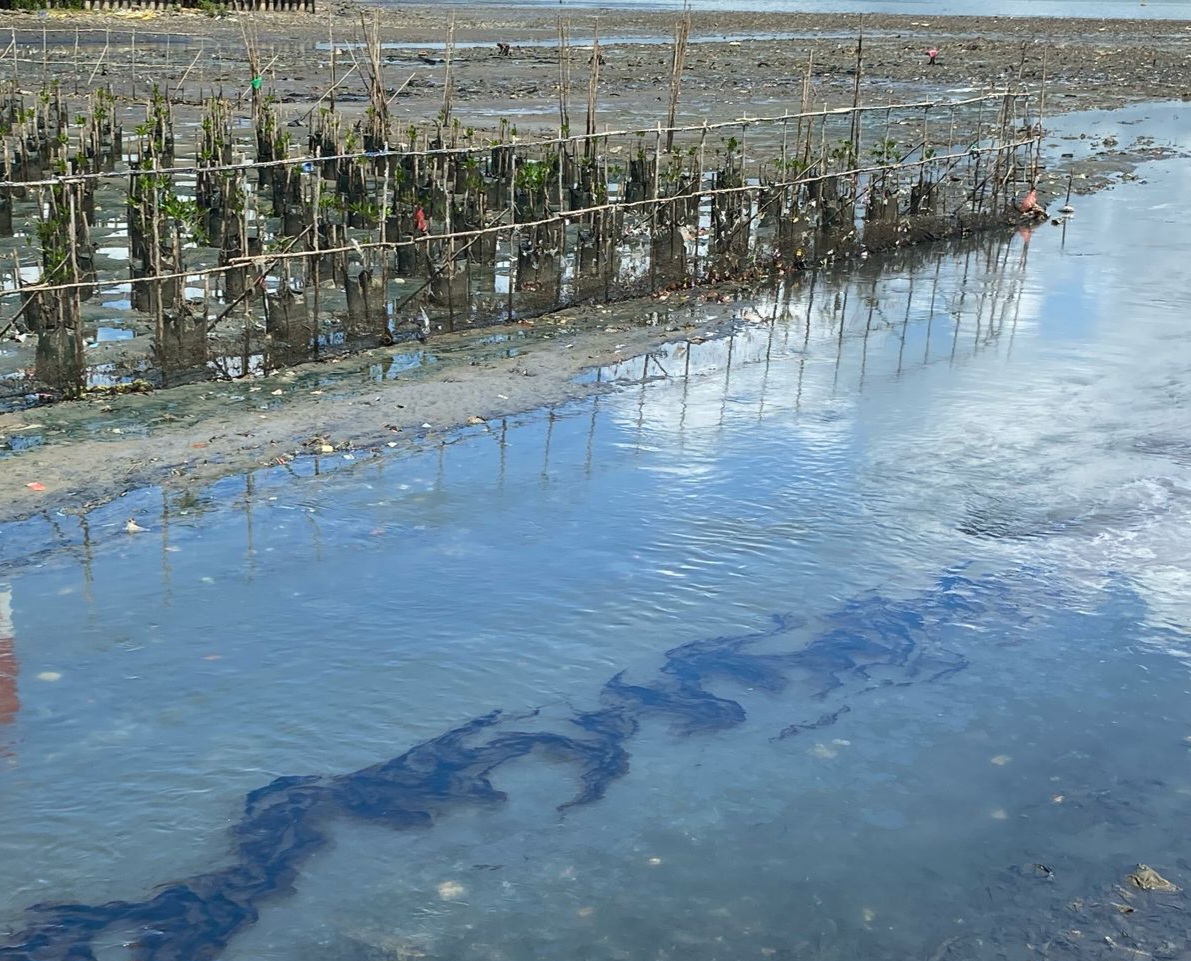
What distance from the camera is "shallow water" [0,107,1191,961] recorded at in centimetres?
557

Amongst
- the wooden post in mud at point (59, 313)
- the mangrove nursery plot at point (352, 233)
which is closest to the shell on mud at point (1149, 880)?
the mangrove nursery plot at point (352, 233)

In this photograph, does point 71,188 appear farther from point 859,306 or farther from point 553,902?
point 553,902

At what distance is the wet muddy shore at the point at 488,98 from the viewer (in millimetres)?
9984

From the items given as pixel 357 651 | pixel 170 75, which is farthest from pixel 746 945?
pixel 170 75

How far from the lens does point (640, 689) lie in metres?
7.11

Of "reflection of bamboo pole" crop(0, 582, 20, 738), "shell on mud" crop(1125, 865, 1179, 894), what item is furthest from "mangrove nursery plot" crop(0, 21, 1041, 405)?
"shell on mud" crop(1125, 865, 1179, 894)

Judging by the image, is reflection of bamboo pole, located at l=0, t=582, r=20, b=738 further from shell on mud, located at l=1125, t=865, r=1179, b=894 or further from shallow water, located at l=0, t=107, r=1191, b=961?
shell on mud, located at l=1125, t=865, r=1179, b=894

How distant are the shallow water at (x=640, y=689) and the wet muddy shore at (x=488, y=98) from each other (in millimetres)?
587

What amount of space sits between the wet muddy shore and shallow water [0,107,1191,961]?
0.59 m

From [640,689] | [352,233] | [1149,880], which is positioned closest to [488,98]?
[352,233]

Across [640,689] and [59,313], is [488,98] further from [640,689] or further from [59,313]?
[640,689]

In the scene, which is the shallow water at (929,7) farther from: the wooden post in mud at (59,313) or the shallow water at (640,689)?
the shallow water at (640,689)

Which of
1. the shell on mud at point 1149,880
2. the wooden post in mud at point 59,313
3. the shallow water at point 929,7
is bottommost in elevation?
the shell on mud at point 1149,880

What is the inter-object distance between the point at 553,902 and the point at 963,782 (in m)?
1.96
